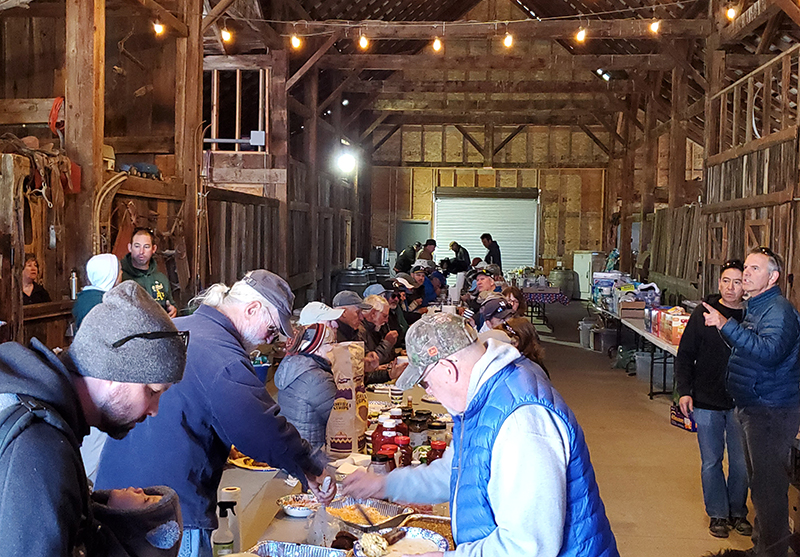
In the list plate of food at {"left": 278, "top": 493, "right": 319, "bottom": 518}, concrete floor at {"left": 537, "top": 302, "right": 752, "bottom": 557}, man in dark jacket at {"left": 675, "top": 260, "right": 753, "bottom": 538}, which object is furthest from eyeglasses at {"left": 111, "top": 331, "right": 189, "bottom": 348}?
man in dark jacket at {"left": 675, "top": 260, "right": 753, "bottom": 538}

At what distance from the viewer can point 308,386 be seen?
3.62 m

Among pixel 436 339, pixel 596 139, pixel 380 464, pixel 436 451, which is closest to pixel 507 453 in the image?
pixel 436 339

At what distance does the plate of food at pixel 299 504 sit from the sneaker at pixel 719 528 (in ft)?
11.0

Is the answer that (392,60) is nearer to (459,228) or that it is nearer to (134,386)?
(459,228)

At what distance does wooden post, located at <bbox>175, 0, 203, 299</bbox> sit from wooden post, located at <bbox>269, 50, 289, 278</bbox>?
3830 mm

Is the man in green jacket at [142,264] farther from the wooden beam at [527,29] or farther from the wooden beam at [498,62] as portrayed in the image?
the wooden beam at [498,62]

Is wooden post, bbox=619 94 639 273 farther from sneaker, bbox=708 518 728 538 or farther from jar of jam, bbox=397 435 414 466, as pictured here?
jar of jam, bbox=397 435 414 466

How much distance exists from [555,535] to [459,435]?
0.49m

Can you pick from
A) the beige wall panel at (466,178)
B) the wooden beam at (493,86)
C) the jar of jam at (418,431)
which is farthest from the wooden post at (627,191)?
the jar of jam at (418,431)

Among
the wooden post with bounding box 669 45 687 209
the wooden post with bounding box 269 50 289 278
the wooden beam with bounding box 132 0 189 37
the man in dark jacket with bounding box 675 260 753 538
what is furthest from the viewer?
the wooden post with bounding box 669 45 687 209

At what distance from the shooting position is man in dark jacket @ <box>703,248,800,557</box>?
450 centimetres

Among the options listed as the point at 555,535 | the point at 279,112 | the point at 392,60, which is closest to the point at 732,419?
the point at 555,535

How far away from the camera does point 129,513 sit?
1582mm

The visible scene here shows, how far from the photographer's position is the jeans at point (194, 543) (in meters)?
2.53
